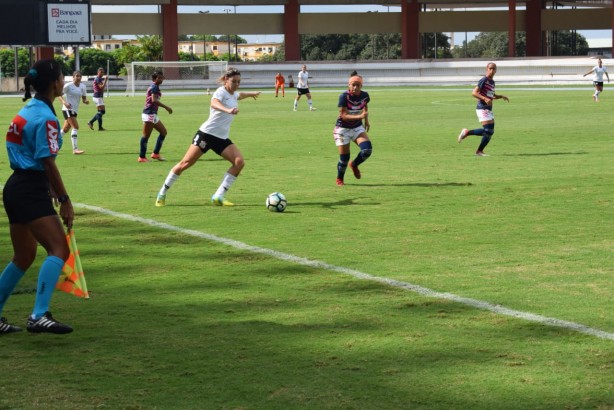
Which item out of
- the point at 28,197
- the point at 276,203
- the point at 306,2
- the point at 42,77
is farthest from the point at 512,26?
the point at 28,197

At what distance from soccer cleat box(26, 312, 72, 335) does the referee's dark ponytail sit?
155 cm

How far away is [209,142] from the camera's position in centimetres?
1434

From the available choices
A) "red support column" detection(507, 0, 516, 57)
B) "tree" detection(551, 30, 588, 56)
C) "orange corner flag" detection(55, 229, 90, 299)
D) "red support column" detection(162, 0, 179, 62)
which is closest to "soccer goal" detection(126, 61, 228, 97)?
"red support column" detection(162, 0, 179, 62)

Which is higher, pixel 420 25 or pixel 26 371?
pixel 420 25

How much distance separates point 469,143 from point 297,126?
8711 millimetres

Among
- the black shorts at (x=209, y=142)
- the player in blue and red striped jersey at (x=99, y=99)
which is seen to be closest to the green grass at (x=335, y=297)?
the black shorts at (x=209, y=142)

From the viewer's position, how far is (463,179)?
17141 millimetres

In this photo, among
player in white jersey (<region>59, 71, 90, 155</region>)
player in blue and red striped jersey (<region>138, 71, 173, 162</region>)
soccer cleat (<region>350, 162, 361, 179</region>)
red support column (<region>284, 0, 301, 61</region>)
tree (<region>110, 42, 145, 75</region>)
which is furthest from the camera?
tree (<region>110, 42, 145, 75</region>)

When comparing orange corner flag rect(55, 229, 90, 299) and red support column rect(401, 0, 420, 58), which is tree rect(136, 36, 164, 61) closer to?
red support column rect(401, 0, 420, 58)

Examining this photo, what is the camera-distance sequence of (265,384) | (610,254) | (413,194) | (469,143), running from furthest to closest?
(469,143)
(413,194)
(610,254)
(265,384)

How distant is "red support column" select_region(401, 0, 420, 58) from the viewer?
287 ft

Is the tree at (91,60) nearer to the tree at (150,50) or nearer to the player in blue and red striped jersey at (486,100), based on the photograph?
the tree at (150,50)

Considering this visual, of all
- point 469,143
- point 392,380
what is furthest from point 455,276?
point 469,143

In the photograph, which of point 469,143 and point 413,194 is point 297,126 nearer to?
point 469,143
